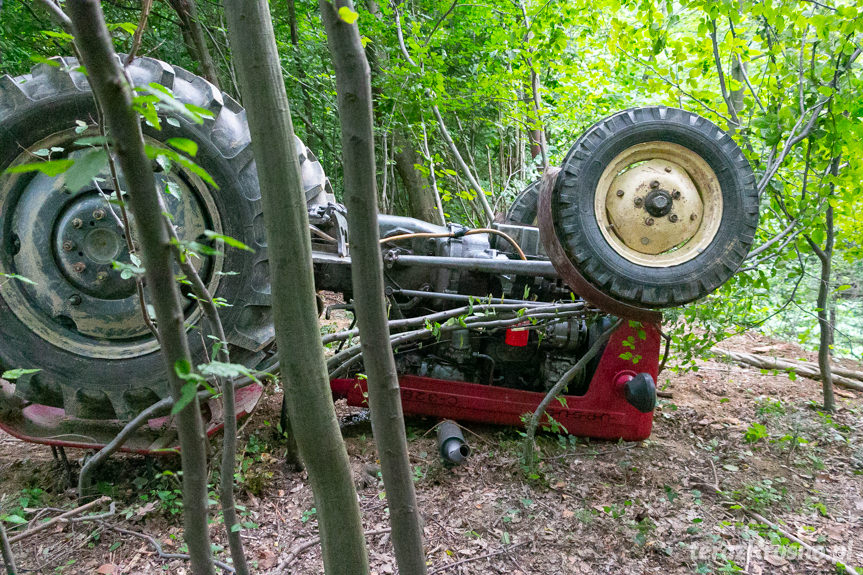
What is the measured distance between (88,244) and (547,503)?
251cm

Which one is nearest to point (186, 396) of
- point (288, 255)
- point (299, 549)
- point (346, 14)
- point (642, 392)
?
point (288, 255)

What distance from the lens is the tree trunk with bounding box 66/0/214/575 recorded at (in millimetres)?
719

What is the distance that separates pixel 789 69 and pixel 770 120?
1.11ft

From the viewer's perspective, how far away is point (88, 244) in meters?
2.42

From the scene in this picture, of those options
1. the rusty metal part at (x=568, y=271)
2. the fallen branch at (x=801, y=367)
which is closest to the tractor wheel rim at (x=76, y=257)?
the rusty metal part at (x=568, y=271)

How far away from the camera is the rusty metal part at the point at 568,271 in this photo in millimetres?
2188

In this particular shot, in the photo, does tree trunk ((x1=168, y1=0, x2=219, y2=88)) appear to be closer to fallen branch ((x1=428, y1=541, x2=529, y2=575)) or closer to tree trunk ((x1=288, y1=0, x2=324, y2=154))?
tree trunk ((x1=288, y1=0, x2=324, y2=154))

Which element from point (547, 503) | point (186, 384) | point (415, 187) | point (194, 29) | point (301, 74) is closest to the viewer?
point (186, 384)

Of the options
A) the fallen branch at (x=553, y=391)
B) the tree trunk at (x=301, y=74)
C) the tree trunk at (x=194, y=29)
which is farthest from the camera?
the tree trunk at (x=301, y=74)

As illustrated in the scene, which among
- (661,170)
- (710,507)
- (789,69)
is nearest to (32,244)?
(661,170)

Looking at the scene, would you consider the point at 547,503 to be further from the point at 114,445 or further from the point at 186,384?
the point at 186,384

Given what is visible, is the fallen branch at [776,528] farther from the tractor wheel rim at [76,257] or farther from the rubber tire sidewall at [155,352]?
the tractor wheel rim at [76,257]

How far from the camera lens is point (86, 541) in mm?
2229

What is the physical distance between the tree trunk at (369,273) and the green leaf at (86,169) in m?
0.44
